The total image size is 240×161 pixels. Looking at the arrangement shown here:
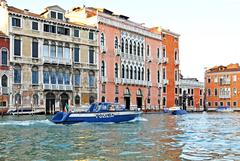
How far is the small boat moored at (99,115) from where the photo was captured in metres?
22.4

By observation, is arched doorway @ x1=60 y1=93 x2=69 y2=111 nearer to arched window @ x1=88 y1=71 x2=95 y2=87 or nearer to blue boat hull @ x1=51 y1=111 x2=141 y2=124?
arched window @ x1=88 y1=71 x2=95 y2=87

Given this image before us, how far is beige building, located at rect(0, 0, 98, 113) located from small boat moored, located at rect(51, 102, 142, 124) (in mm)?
12673

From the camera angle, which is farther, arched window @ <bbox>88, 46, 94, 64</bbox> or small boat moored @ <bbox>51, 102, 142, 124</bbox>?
arched window @ <bbox>88, 46, 94, 64</bbox>

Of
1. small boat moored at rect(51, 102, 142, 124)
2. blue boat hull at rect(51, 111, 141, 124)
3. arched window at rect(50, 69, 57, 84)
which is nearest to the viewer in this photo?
blue boat hull at rect(51, 111, 141, 124)

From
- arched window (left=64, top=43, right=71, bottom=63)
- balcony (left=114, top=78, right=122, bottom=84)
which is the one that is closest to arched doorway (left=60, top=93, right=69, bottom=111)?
arched window (left=64, top=43, right=71, bottom=63)

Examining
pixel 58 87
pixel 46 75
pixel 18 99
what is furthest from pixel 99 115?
pixel 46 75

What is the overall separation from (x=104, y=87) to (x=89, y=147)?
3169 centimetres

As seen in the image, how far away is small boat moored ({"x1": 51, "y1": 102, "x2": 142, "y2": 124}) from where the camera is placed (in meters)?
22.4

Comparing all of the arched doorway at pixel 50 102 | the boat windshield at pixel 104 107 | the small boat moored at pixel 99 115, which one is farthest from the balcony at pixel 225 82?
the boat windshield at pixel 104 107

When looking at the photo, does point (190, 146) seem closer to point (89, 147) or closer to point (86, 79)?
point (89, 147)

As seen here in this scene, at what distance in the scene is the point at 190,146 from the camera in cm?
1202

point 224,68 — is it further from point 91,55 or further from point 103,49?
point 91,55

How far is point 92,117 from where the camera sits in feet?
76.7

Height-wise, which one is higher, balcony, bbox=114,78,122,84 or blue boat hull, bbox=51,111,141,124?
balcony, bbox=114,78,122,84
